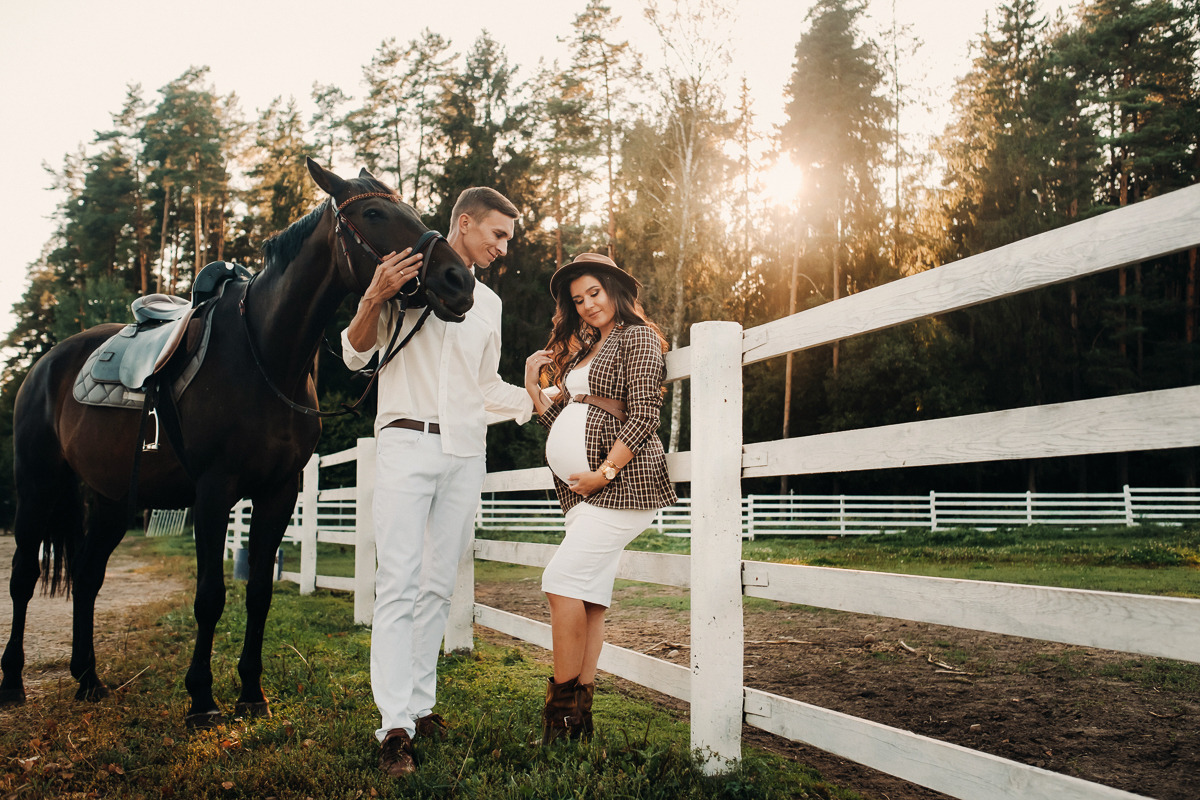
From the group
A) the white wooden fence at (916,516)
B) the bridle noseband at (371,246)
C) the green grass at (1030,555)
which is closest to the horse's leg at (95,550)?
the bridle noseband at (371,246)

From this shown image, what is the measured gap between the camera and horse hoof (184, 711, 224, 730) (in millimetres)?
2976

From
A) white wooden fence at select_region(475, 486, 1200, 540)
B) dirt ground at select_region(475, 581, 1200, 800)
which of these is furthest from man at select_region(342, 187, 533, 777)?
white wooden fence at select_region(475, 486, 1200, 540)

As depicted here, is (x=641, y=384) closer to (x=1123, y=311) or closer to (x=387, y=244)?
(x=387, y=244)

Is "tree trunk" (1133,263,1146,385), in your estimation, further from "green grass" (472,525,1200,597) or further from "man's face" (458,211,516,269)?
"man's face" (458,211,516,269)

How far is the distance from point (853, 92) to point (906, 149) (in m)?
2.52

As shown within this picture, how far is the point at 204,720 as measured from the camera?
300 centimetres

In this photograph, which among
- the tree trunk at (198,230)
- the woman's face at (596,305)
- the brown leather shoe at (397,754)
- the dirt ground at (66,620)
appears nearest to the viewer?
the brown leather shoe at (397,754)

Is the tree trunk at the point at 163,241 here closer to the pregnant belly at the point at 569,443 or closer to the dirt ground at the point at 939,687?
the dirt ground at the point at 939,687

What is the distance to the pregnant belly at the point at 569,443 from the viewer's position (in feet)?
8.77

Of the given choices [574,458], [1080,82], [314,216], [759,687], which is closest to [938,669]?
[759,687]

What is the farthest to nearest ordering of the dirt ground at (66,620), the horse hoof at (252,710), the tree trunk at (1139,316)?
1. the tree trunk at (1139,316)
2. the dirt ground at (66,620)
3. the horse hoof at (252,710)

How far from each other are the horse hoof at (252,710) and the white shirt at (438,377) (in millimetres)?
1380

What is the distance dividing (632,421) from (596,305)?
20.9 inches

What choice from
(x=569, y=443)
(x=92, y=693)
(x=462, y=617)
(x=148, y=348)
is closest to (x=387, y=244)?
(x=569, y=443)
